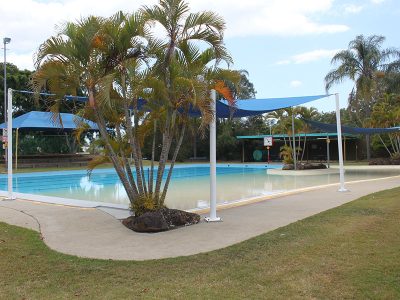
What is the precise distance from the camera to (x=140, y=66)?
691 centimetres

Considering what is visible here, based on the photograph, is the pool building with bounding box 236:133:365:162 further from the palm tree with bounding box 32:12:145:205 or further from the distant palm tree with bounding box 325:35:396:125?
the palm tree with bounding box 32:12:145:205

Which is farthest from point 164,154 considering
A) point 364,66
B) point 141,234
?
point 364,66

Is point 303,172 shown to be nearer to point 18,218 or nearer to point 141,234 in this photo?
point 18,218

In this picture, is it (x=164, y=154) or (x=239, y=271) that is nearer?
(x=239, y=271)

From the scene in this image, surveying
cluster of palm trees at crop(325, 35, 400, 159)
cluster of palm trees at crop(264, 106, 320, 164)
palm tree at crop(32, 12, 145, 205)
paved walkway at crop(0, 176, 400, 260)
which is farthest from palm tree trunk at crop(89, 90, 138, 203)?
cluster of palm trees at crop(325, 35, 400, 159)

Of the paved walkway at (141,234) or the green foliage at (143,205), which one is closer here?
the paved walkway at (141,234)

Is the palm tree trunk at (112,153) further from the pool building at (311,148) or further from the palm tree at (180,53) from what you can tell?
the pool building at (311,148)

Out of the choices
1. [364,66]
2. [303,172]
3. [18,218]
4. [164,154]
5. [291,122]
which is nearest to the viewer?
[164,154]

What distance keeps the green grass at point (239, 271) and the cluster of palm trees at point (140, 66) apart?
221 cm

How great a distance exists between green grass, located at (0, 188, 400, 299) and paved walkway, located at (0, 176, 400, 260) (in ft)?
1.16

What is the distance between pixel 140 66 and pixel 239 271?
3.98 meters

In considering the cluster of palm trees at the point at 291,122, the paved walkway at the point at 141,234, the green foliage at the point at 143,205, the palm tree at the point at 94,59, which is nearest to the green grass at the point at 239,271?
the paved walkway at the point at 141,234

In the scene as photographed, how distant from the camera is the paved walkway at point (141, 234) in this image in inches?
210

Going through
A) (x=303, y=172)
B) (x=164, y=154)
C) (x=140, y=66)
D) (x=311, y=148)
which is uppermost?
(x=140, y=66)
